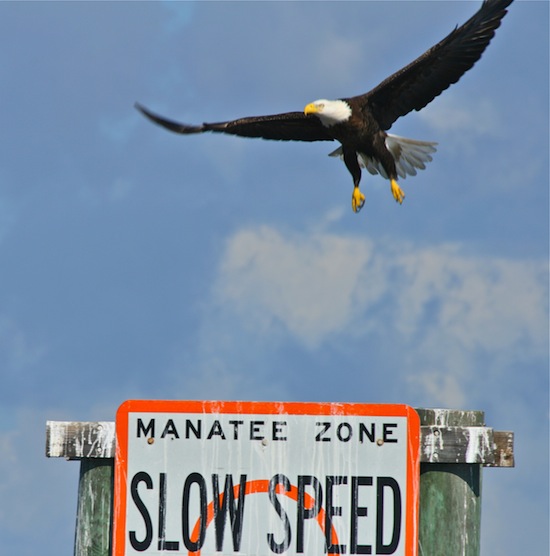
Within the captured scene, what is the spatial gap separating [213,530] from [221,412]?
437mm

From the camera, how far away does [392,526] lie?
3.70 metres

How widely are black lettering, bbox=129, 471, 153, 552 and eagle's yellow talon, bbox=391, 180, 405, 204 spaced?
604 cm

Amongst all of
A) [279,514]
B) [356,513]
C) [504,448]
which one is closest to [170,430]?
[279,514]

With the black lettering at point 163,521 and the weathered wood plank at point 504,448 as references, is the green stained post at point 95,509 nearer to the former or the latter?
the black lettering at point 163,521

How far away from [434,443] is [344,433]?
13.2 inches

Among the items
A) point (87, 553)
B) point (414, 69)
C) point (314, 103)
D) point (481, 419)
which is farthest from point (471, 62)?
point (87, 553)

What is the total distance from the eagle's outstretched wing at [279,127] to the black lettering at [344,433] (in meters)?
6.25

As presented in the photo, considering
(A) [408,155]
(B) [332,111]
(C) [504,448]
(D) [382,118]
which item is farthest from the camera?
(A) [408,155]

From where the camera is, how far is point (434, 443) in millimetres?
3721

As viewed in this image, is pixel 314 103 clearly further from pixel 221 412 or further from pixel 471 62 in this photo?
pixel 221 412

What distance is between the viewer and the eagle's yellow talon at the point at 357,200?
31.4 ft

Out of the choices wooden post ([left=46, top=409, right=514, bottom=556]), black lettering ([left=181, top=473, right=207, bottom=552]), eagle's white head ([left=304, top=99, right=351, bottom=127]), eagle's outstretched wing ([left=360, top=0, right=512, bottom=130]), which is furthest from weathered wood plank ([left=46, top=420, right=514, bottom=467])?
eagle's white head ([left=304, top=99, right=351, bottom=127])

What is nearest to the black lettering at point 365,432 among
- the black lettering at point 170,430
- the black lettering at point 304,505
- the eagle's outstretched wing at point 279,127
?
the black lettering at point 304,505

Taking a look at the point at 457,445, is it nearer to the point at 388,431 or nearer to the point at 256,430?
the point at 388,431
